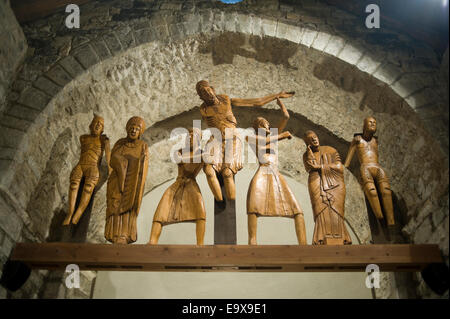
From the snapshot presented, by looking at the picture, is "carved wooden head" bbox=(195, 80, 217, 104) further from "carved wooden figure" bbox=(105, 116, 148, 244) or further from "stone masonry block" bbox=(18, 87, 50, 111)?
"stone masonry block" bbox=(18, 87, 50, 111)

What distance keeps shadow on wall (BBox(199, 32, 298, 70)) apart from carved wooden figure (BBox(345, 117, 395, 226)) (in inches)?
53.0

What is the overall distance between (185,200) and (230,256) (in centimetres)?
81

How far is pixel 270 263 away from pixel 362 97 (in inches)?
96.9

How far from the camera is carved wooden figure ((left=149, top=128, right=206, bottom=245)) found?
405 cm

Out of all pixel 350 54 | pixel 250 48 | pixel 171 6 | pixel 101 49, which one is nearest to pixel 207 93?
pixel 250 48

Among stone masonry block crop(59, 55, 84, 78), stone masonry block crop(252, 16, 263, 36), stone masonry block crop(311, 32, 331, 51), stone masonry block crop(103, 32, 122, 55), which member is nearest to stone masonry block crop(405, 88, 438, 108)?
stone masonry block crop(311, 32, 331, 51)

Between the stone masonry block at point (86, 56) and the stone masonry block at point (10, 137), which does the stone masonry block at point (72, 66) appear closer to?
the stone masonry block at point (86, 56)

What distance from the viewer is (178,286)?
5.68 m

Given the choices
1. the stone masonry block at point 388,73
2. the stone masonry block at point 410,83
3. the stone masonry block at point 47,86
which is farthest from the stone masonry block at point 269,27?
the stone masonry block at point 47,86

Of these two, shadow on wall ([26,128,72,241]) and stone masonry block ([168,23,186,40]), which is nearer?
shadow on wall ([26,128,72,241])

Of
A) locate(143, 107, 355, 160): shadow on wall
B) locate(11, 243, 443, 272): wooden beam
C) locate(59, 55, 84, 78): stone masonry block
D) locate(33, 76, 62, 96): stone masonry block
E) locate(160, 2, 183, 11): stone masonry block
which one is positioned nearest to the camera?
locate(11, 243, 443, 272): wooden beam

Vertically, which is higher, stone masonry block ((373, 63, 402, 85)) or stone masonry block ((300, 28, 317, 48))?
stone masonry block ((300, 28, 317, 48))

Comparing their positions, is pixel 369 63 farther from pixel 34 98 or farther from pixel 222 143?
pixel 34 98

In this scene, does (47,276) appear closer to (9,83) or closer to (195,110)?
(9,83)
